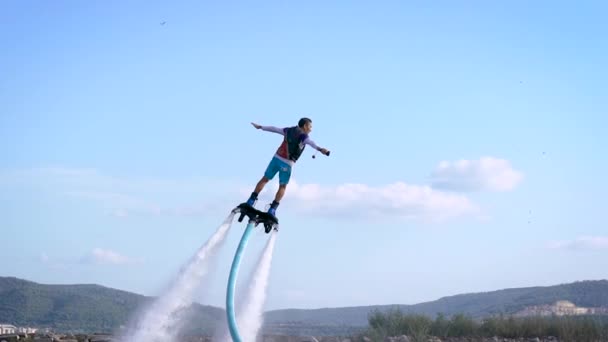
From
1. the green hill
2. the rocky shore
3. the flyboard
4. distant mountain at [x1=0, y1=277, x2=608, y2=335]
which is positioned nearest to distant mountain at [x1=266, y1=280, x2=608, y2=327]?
distant mountain at [x1=0, y1=277, x2=608, y2=335]

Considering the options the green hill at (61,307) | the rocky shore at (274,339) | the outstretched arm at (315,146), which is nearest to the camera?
the outstretched arm at (315,146)

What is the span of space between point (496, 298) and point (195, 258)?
230 ft

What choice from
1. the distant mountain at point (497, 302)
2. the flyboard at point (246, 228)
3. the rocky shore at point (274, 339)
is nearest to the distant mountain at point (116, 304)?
the distant mountain at point (497, 302)

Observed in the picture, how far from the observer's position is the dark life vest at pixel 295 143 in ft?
52.0

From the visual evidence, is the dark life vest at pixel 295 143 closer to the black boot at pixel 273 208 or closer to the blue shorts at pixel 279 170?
the blue shorts at pixel 279 170

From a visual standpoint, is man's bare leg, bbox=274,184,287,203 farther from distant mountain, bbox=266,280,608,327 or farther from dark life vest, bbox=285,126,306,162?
distant mountain, bbox=266,280,608,327

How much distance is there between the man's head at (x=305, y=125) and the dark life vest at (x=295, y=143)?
114 millimetres

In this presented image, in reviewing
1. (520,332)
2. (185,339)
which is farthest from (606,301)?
(185,339)

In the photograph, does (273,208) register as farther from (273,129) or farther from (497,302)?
(497,302)

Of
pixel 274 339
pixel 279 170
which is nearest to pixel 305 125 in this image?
pixel 279 170

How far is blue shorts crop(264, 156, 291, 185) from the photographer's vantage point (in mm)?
15906

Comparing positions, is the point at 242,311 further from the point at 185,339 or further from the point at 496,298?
the point at 496,298

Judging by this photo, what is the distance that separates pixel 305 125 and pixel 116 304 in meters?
50.8

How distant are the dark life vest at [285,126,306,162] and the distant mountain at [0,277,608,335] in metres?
27.2
